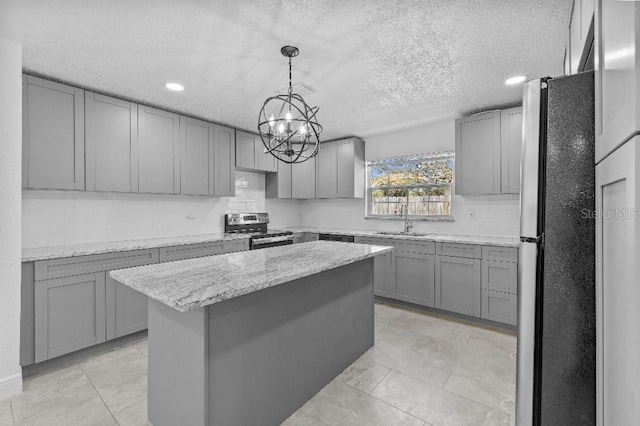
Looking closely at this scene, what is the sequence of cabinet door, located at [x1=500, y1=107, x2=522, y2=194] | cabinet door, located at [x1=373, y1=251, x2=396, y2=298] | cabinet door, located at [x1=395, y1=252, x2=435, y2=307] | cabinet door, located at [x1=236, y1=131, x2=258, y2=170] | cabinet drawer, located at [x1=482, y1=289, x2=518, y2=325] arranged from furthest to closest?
cabinet door, located at [x1=236, y1=131, x2=258, y2=170]
cabinet door, located at [x1=373, y1=251, x2=396, y2=298]
cabinet door, located at [x1=395, y1=252, x2=435, y2=307]
cabinet door, located at [x1=500, y1=107, x2=522, y2=194]
cabinet drawer, located at [x1=482, y1=289, x2=518, y2=325]

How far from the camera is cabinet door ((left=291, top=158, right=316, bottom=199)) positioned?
5156mm

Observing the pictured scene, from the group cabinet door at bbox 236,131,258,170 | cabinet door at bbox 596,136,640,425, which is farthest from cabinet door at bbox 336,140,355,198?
cabinet door at bbox 596,136,640,425

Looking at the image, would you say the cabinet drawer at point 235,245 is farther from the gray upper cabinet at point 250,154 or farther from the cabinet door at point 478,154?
the cabinet door at point 478,154

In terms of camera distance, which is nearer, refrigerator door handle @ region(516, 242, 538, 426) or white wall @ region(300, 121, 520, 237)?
refrigerator door handle @ region(516, 242, 538, 426)

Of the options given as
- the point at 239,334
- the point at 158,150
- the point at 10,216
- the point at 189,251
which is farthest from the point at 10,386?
the point at 158,150

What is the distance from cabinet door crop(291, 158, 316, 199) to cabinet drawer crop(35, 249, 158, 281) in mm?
2611

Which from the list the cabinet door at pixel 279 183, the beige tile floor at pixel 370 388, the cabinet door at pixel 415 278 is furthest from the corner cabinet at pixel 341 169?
the beige tile floor at pixel 370 388

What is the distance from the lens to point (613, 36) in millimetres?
770

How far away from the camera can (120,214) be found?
A: 3.47 m

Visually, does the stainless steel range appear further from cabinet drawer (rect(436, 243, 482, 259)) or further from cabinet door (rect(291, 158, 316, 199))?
cabinet drawer (rect(436, 243, 482, 259))

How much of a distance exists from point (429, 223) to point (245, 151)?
2.95m

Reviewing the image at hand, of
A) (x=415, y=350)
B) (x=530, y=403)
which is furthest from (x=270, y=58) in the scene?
(x=415, y=350)

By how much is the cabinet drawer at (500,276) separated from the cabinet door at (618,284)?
2.62 meters

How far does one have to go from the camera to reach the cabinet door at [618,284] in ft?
2.00
